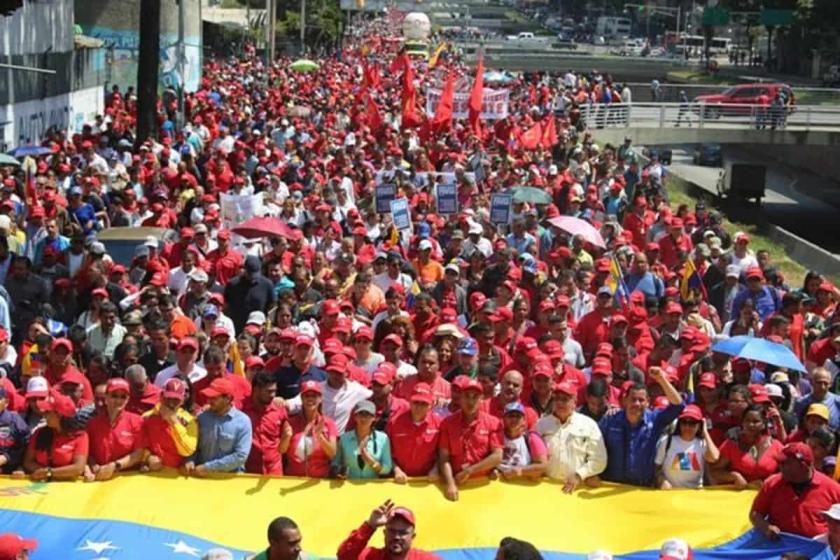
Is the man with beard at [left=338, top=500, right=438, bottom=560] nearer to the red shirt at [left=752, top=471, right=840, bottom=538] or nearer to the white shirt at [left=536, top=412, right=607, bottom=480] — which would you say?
the white shirt at [left=536, top=412, right=607, bottom=480]

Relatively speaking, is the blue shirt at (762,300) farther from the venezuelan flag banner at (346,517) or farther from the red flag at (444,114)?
the red flag at (444,114)

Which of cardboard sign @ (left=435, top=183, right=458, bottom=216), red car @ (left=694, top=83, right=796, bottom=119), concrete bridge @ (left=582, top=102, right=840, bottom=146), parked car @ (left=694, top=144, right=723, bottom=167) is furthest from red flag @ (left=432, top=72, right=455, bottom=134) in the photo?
parked car @ (left=694, top=144, right=723, bottom=167)

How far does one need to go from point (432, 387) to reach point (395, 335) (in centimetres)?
129

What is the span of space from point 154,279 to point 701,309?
4981 millimetres

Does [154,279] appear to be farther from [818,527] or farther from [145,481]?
[818,527]

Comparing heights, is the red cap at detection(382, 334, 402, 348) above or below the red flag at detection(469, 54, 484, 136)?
below

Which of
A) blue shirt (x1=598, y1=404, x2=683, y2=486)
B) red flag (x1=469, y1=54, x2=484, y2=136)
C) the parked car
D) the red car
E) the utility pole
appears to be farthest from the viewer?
the parked car

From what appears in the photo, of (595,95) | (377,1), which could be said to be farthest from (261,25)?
(377,1)

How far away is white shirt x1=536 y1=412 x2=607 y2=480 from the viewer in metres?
9.22

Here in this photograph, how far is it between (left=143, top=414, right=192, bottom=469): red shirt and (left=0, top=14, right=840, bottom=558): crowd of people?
0.04 ft

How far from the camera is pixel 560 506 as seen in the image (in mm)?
9062

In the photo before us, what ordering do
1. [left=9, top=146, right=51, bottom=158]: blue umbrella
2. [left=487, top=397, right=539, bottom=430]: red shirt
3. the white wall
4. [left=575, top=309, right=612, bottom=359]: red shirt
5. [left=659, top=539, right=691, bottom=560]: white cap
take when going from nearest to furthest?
[left=659, top=539, right=691, bottom=560]: white cap → [left=487, top=397, right=539, bottom=430]: red shirt → [left=575, top=309, right=612, bottom=359]: red shirt → [left=9, top=146, right=51, bottom=158]: blue umbrella → the white wall

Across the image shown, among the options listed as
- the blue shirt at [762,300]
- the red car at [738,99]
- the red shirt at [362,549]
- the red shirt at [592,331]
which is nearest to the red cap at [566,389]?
the red shirt at [362,549]

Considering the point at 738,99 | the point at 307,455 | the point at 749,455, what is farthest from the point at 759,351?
the point at 738,99
